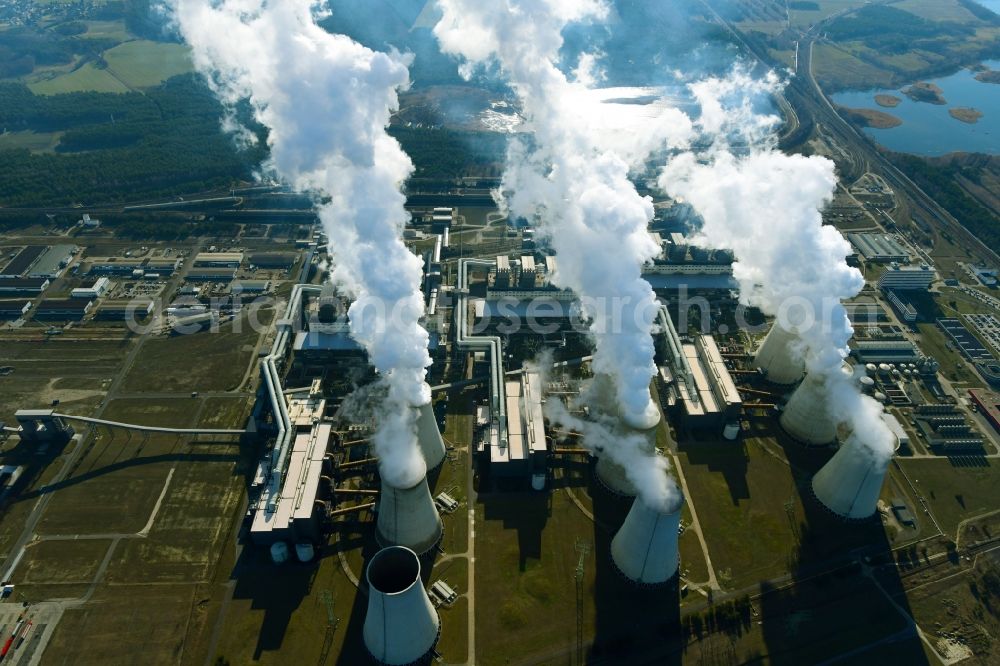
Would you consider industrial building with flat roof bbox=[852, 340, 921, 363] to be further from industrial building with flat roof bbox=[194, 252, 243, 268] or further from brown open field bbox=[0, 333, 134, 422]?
brown open field bbox=[0, 333, 134, 422]

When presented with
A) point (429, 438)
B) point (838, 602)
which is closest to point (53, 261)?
point (429, 438)

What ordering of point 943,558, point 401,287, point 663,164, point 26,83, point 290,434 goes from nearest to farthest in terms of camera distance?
point 401,287
point 943,558
point 290,434
point 663,164
point 26,83

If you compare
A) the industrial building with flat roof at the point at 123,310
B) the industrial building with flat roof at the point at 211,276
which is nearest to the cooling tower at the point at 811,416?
the industrial building with flat roof at the point at 211,276

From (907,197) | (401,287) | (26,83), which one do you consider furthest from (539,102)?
(26,83)

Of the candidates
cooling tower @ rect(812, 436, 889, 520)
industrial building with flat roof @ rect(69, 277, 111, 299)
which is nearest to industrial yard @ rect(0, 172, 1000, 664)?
industrial building with flat roof @ rect(69, 277, 111, 299)

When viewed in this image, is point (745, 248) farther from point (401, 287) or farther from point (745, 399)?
point (401, 287)

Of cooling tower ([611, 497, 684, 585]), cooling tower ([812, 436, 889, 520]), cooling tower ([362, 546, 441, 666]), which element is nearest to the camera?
cooling tower ([362, 546, 441, 666])

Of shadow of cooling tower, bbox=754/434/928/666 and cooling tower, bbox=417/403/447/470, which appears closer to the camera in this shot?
shadow of cooling tower, bbox=754/434/928/666
